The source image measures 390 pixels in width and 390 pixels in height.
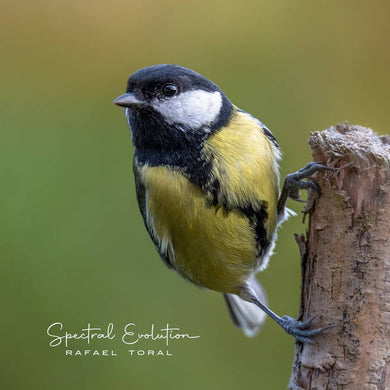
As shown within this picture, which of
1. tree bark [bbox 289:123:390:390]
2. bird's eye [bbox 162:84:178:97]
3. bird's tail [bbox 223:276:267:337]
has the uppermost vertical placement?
bird's eye [bbox 162:84:178:97]

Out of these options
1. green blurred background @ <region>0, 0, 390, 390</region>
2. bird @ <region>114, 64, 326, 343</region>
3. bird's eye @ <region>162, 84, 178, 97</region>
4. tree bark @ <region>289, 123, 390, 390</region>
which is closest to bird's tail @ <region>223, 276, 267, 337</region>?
green blurred background @ <region>0, 0, 390, 390</region>

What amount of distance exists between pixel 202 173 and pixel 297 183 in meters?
0.31

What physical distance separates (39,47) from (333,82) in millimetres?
1624

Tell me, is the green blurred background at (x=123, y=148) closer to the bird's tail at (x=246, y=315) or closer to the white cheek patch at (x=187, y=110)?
the bird's tail at (x=246, y=315)

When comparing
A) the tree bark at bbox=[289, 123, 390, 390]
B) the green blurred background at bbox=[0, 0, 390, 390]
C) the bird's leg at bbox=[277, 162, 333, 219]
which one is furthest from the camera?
the green blurred background at bbox=[0, 0, 390, 390]

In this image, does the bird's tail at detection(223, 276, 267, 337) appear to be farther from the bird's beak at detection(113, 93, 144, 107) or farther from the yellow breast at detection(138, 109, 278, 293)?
the bird's beak at detection(113, 93, 144, 107)

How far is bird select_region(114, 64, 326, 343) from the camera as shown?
199 centimetres

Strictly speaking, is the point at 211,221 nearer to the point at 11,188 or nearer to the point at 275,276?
the point at 275,276

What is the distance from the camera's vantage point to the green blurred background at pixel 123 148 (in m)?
2.96

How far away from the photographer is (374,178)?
1.68 metres

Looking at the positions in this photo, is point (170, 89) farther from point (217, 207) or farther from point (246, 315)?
point (246, 315)

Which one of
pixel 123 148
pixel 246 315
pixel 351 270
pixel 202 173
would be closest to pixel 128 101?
pixel 202 173

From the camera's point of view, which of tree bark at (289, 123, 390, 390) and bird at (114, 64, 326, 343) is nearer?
tree bark at (289, 123, 390, 390)

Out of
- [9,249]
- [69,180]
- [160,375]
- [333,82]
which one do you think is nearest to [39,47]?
[69,180]
